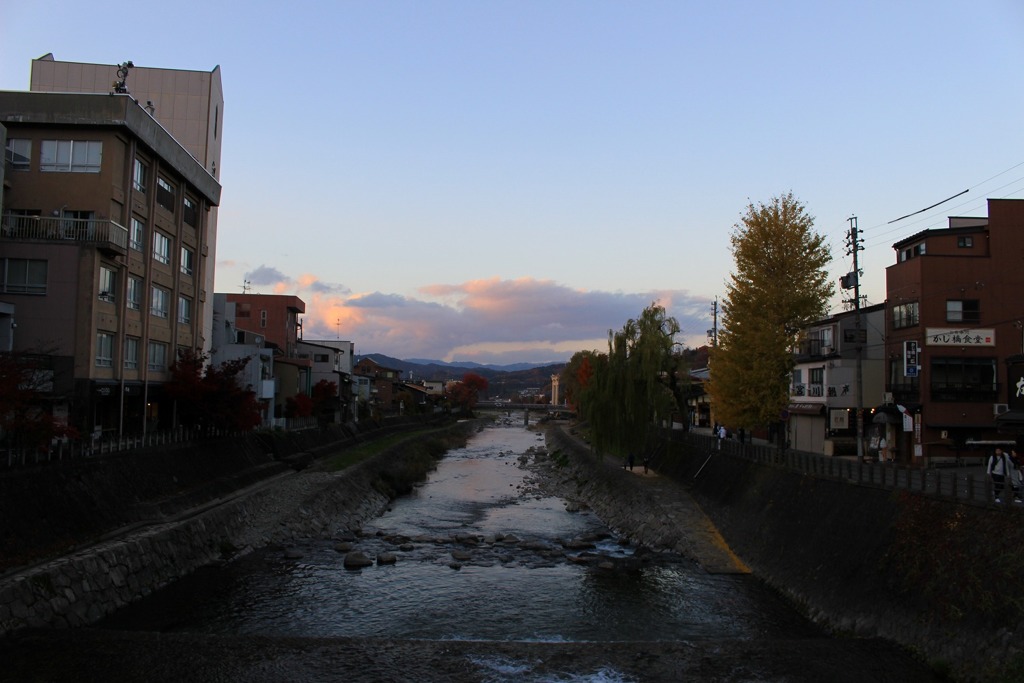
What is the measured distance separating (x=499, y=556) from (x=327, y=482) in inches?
665

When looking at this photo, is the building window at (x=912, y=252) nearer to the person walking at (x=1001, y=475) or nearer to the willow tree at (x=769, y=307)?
the willow tree at (x=769, y=307)

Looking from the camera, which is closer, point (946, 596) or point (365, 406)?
point (946, 596)

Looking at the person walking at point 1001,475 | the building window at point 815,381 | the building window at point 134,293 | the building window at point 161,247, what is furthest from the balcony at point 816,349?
the building window at point 134,293

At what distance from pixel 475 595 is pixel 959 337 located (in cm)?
2825

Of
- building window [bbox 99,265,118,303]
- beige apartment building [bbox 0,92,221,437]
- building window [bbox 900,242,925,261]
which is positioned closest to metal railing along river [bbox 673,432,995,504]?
building window [bbox 900,242,925,261]

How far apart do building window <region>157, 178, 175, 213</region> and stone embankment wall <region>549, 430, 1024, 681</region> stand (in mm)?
30733

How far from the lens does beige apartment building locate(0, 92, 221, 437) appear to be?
1195 inches

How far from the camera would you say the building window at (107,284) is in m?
31.9

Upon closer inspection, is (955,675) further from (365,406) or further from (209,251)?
(365,406)

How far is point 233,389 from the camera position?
3859 centimetres

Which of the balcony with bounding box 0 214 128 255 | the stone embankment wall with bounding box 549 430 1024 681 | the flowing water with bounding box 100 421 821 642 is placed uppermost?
the balcony with bounding box 0 214 128 255

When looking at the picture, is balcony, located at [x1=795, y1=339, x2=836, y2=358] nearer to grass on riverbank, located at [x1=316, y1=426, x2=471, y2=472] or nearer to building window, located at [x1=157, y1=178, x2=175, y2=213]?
grass on riverbank, located at [x1=316, y1=426, x2=471, y2=472]

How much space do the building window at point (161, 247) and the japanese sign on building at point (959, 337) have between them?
1604 inches

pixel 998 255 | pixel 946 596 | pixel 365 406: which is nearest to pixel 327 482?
pixel 946 596
